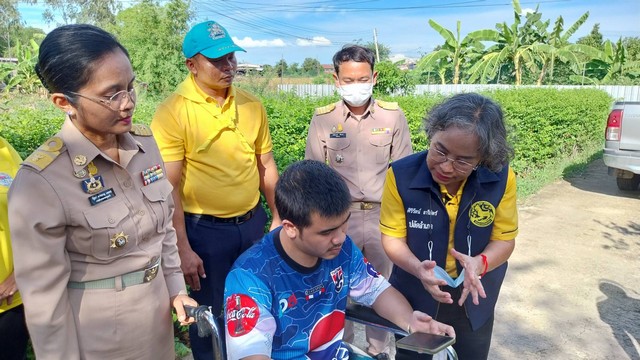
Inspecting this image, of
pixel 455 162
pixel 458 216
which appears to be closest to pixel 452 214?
pixel 458 216

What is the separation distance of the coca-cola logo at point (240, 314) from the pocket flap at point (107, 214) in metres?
0.44

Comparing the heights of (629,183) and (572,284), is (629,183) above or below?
above

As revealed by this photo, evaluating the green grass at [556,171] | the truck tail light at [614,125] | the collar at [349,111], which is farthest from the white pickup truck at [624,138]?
the collar at [349,111]

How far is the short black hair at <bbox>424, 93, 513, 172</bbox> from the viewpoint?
1.78m

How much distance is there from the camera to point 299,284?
172 cm

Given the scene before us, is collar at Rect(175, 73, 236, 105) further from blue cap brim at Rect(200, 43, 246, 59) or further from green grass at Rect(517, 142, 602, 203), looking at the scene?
green grass at Rect(517, 142, 602, 203)

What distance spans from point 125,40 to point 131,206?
51.8ft

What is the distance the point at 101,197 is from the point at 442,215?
127cm

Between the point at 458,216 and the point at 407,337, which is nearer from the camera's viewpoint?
the point at 407,337

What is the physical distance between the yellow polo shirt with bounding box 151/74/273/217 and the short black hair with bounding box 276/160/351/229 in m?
0.83

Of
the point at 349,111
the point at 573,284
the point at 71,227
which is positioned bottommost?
the point at 573,284

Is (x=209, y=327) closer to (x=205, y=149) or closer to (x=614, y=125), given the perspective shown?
(x=205, y=149)

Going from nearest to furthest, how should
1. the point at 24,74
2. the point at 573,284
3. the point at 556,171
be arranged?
the point at 573,284, the point at 556,171, the point at 24,74

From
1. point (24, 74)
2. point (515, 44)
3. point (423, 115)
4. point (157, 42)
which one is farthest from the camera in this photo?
point (515, 44)
